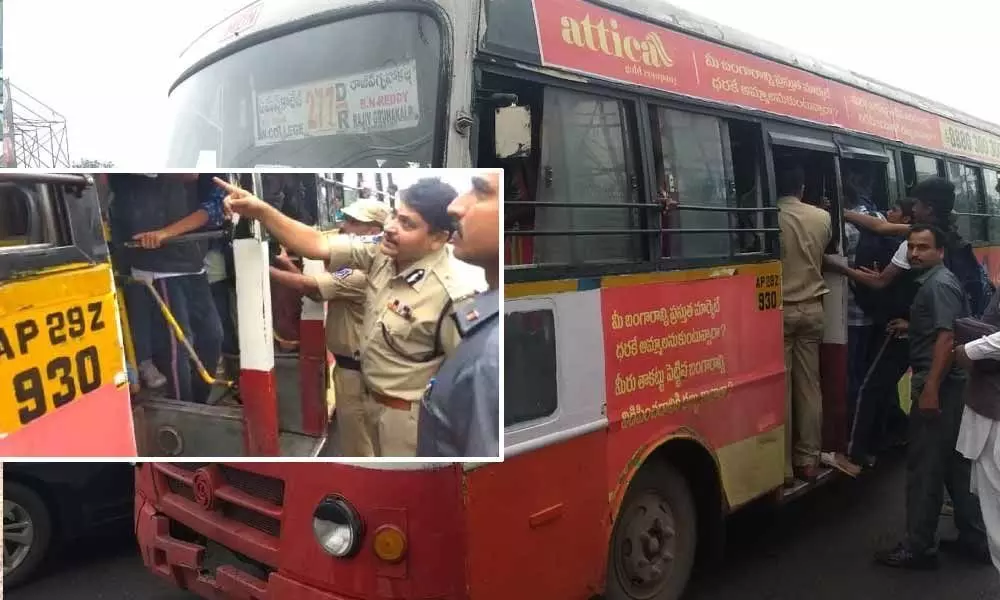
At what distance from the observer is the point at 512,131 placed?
2.72 metres

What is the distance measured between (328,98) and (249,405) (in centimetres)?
139

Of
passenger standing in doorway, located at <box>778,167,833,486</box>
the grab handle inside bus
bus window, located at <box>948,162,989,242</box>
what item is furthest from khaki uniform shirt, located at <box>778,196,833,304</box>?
the grab handle inside bus

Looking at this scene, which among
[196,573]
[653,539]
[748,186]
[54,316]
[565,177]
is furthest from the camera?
[748,186]

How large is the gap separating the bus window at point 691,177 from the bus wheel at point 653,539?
3.47ft

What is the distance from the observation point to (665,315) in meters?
3.61

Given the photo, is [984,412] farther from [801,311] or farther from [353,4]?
[353,4]

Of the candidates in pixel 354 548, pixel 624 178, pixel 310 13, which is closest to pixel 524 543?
pixel 354 548

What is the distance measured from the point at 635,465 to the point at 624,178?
47.4 inches

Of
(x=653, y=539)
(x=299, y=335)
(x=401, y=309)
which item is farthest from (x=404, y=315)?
(x=653, y=539)

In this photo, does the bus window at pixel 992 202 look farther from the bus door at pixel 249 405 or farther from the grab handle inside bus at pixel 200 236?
the grab handle inside bus at pixel 200 236

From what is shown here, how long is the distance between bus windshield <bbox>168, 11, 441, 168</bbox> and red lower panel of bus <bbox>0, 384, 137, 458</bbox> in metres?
1.20

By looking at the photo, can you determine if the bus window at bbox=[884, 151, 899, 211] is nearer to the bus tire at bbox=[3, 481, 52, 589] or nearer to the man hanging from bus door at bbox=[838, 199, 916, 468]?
the man hanging from bus door at bbox=[838, 199, 916, 468]

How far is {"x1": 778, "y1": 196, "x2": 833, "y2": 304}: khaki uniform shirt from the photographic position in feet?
15.8

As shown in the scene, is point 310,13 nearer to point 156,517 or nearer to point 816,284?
point 156,517
